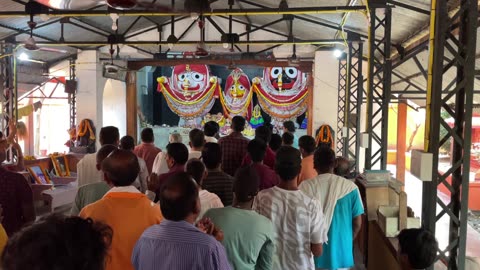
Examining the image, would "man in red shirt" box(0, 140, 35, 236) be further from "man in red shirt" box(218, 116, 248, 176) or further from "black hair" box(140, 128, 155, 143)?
"man in red shirt" box(218, 116, 248, 176)

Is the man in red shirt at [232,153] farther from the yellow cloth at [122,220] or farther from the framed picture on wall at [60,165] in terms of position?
the framed picture on wall at [60,165]

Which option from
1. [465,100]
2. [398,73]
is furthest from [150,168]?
[398,73]

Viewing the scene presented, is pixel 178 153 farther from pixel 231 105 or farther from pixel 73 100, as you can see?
pixel 231 105

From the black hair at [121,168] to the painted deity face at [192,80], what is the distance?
1199 cm

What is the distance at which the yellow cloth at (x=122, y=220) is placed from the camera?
2.11 meters

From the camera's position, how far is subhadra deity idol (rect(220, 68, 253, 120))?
45.8 ft

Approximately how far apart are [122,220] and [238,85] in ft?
39.6

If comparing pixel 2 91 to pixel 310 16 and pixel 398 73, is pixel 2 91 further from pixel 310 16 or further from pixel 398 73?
pixel 398 73

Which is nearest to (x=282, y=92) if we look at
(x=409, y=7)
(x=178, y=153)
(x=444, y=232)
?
(x=444, y=232)

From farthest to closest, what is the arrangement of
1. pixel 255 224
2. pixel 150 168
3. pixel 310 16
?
pixel 310 16 < pixel 150 168 < pixel 255 224

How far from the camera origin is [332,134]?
11406mm

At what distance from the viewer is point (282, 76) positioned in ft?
44.7

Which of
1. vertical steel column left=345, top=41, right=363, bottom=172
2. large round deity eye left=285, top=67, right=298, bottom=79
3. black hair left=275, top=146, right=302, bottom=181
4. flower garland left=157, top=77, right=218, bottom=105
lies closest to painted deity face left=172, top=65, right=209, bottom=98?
flower garland left=157, top=77, right=218, bottom=105

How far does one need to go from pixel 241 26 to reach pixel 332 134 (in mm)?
3844
